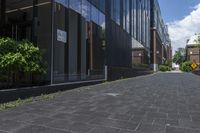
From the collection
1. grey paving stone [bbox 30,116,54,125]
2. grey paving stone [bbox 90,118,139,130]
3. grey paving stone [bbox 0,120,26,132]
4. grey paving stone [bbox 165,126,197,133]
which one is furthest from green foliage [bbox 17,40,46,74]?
grey paving stone [bbox 165,126,197,133]

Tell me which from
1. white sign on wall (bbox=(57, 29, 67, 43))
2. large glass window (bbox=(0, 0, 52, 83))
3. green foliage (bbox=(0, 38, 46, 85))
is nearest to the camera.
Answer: green foliage (bbox=(0, 38, 46, 85))

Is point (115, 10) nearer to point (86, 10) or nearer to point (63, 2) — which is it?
point (86, 10)

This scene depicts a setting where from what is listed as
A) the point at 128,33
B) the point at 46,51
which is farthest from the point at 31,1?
the point at 128,33

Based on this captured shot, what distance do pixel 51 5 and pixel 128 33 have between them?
17.2 m

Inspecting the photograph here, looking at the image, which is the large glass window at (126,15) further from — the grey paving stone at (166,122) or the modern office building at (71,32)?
the grey paving stone at (166,122)

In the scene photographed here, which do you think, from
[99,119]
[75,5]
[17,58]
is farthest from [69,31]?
[99,119]

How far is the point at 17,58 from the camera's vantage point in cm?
988

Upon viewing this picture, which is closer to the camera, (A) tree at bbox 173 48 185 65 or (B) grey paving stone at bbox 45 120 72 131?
(B) grey paving stone at bbox 45 120 72 131

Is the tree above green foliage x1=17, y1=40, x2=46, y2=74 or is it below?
above

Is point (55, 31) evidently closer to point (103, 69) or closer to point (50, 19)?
point (50, 19)

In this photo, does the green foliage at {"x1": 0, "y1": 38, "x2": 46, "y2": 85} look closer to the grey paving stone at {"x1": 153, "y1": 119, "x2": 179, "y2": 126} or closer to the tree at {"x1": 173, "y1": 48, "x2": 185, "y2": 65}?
the grey paving stone at {"x1": 153, "y1": 119, "x2": 179, "y2": 126}

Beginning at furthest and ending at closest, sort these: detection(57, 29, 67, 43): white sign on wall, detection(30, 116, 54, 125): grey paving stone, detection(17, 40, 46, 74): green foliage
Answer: detection(57, 29, 67, 43): white sign on wall, detection(17, 40, 46, 74): green foliage, detection(30, 116, 54, 125): grey paving stone

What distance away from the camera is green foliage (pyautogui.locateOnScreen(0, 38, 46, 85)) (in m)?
9.80

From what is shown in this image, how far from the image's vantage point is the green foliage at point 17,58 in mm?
9798
